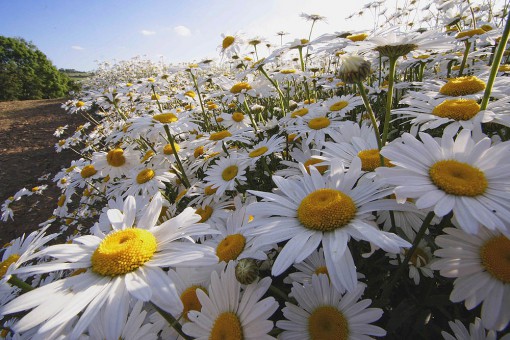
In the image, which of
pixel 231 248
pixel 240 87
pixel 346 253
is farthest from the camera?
pixel 240 87

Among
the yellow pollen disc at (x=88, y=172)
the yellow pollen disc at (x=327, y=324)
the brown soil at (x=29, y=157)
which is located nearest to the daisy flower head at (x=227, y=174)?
the yellow pollen disc at (x=327, y=324)

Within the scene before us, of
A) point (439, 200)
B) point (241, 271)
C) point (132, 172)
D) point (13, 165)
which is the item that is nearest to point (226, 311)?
point (241, 271)

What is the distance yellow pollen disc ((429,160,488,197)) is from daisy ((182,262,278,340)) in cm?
85

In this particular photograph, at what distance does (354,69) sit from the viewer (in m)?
1.30

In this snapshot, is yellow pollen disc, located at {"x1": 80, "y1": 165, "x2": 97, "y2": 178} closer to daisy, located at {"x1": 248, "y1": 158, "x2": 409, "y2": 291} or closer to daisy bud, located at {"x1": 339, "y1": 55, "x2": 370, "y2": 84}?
daisy, located at {"x1": 248, "y1": 158, "x2": 409, "y2": 291}

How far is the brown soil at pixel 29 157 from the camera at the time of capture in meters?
7.48

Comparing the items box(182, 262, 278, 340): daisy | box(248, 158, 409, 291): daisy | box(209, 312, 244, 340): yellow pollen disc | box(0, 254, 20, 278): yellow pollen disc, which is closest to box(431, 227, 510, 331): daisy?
box(248, 158, 409, 291): daisy

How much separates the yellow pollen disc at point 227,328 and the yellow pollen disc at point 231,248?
1.17ft

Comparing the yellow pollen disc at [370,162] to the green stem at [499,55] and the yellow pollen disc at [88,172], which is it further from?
the yellow pollen disc at [88,172]

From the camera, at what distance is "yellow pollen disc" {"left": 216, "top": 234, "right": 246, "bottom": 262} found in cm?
162

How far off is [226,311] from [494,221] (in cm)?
117

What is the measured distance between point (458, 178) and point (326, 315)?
851mm

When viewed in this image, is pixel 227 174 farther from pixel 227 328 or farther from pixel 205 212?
pixel 227 328

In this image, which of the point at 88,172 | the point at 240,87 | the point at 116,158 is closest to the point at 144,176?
the point at 116,158
